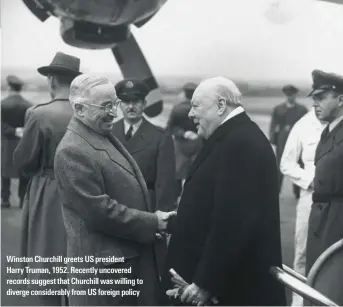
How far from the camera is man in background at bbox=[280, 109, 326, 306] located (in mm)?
2490

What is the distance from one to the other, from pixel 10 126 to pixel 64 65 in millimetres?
371

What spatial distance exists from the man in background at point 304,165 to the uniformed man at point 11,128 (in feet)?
3.77

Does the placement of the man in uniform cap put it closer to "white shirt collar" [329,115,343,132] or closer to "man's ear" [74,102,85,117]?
"man's ear" [74,102,85,117]

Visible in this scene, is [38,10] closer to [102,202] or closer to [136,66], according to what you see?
[136,66]

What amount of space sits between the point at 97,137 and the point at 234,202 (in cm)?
49

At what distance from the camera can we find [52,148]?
2287 mm

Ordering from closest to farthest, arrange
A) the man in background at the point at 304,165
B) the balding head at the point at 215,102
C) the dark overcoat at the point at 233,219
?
the dark overcoat at the point at 233,219
the balding head at the point at 215,102
the man in background at the point at 304,165

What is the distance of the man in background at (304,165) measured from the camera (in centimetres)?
249

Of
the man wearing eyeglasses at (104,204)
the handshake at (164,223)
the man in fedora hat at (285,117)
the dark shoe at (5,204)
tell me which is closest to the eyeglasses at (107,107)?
the man wearing eyeglasses at (104,204)

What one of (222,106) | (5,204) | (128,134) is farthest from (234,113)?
(5,204)

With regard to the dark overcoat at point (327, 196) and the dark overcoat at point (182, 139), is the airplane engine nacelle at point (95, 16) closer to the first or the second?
the dark overcoat at point (182, 139)

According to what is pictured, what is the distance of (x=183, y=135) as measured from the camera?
2.34 metres

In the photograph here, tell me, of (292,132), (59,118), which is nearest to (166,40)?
(59,118)

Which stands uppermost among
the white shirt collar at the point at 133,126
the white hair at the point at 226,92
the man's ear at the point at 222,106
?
the white hair at the point at 226,92
